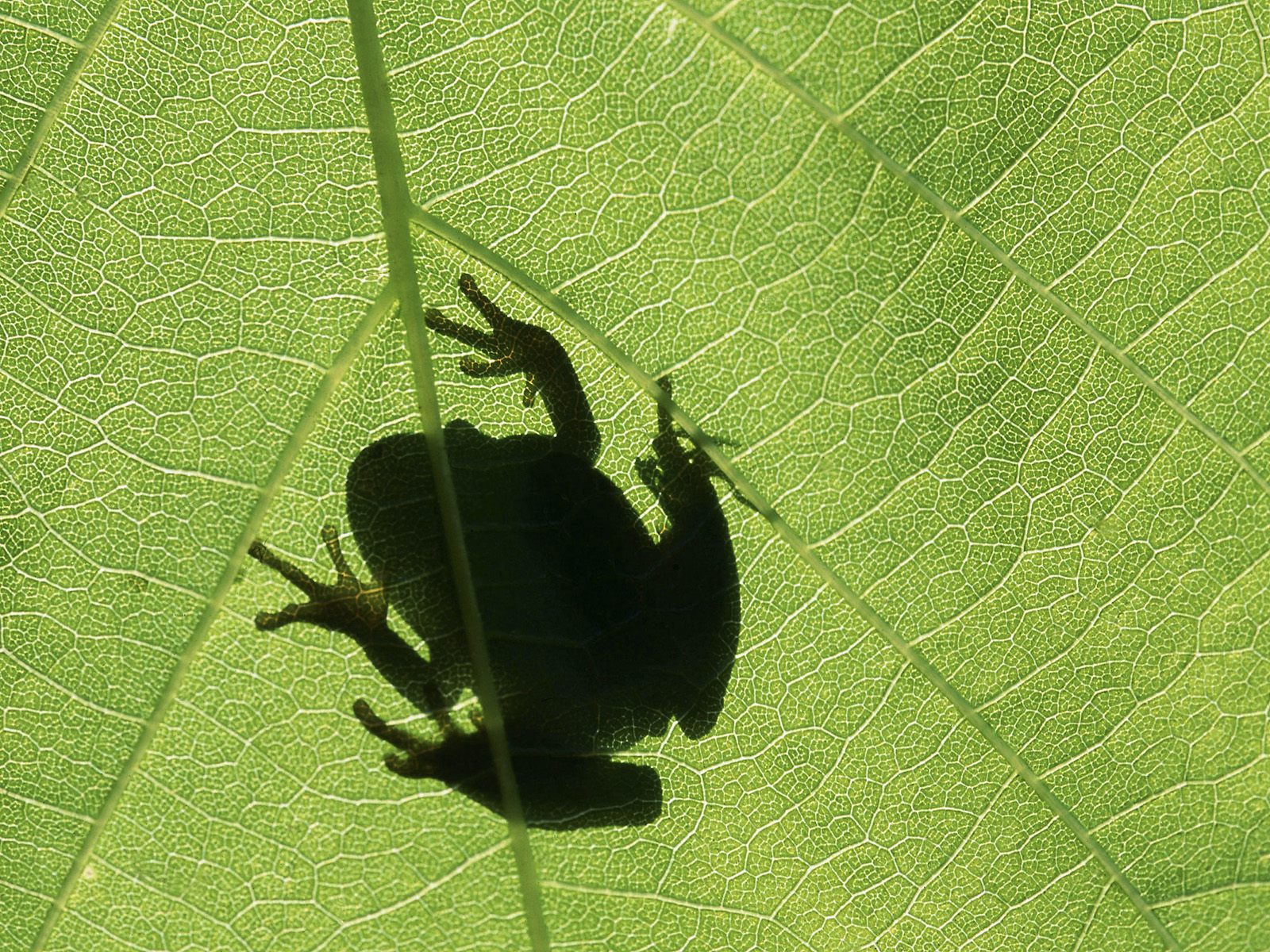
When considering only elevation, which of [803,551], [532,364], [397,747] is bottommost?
[803,551]

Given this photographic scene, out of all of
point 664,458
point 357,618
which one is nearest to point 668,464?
point 664,458

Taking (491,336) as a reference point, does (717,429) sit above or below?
below

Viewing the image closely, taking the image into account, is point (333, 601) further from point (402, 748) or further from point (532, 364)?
point (532, 364)

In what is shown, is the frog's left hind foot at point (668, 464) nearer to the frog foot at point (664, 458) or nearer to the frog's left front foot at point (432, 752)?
the frog foot at point (664, 458)

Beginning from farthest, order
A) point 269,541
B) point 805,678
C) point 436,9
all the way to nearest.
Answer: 1. point 805,678
2. point 269,541
3. point 436,9

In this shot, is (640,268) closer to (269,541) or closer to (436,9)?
(436,9)

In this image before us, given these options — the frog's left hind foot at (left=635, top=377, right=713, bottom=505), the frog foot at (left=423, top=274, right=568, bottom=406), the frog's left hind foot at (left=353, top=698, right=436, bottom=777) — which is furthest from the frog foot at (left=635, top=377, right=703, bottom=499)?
the frog's left hind foot at (left=353, top=698, right=436, bottom=777)

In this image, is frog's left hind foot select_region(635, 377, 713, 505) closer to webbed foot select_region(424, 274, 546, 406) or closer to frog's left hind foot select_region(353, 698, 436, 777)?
webbed foot select_region(424, 274, 546, 406)

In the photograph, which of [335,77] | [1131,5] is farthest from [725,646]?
[1131,5]
